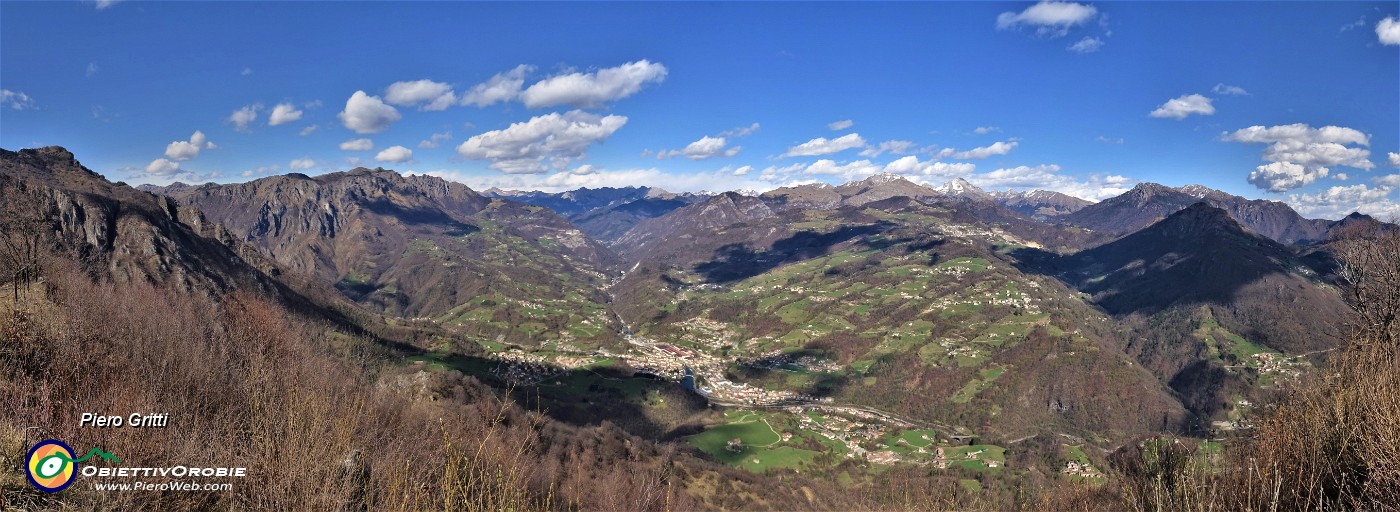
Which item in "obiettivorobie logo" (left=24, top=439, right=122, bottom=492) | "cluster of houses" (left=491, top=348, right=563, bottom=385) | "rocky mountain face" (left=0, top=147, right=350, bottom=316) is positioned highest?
"rocky mountain face" (left=0, top=147, right=350, bottom=316)

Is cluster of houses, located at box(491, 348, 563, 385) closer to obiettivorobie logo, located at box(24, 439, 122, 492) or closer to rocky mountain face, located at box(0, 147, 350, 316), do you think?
rocky mountain face, located at box(0, 147, 350, 316)

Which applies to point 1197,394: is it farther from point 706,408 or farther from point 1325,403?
point 1325,403

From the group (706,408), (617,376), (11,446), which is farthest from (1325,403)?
(617,376)

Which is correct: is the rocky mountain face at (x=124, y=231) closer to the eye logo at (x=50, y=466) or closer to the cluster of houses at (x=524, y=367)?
the cluster of houses at (x=524, y=367)

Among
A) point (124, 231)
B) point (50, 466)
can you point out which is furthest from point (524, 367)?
point (50, 466)

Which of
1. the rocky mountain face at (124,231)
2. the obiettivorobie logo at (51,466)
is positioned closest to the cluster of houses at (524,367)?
the rocky mountain face at (124,231)

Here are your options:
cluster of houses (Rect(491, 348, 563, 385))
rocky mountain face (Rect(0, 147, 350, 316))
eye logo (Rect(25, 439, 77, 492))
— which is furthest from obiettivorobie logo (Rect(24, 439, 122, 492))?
cluster of houses (Rect(491, 348, 563, 385))

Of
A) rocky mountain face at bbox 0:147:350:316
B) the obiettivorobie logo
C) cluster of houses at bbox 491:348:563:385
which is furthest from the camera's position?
cluster of houses at bbox 491:348:563:385

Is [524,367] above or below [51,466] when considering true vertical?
below

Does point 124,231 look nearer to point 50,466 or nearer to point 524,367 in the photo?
point 524,367
